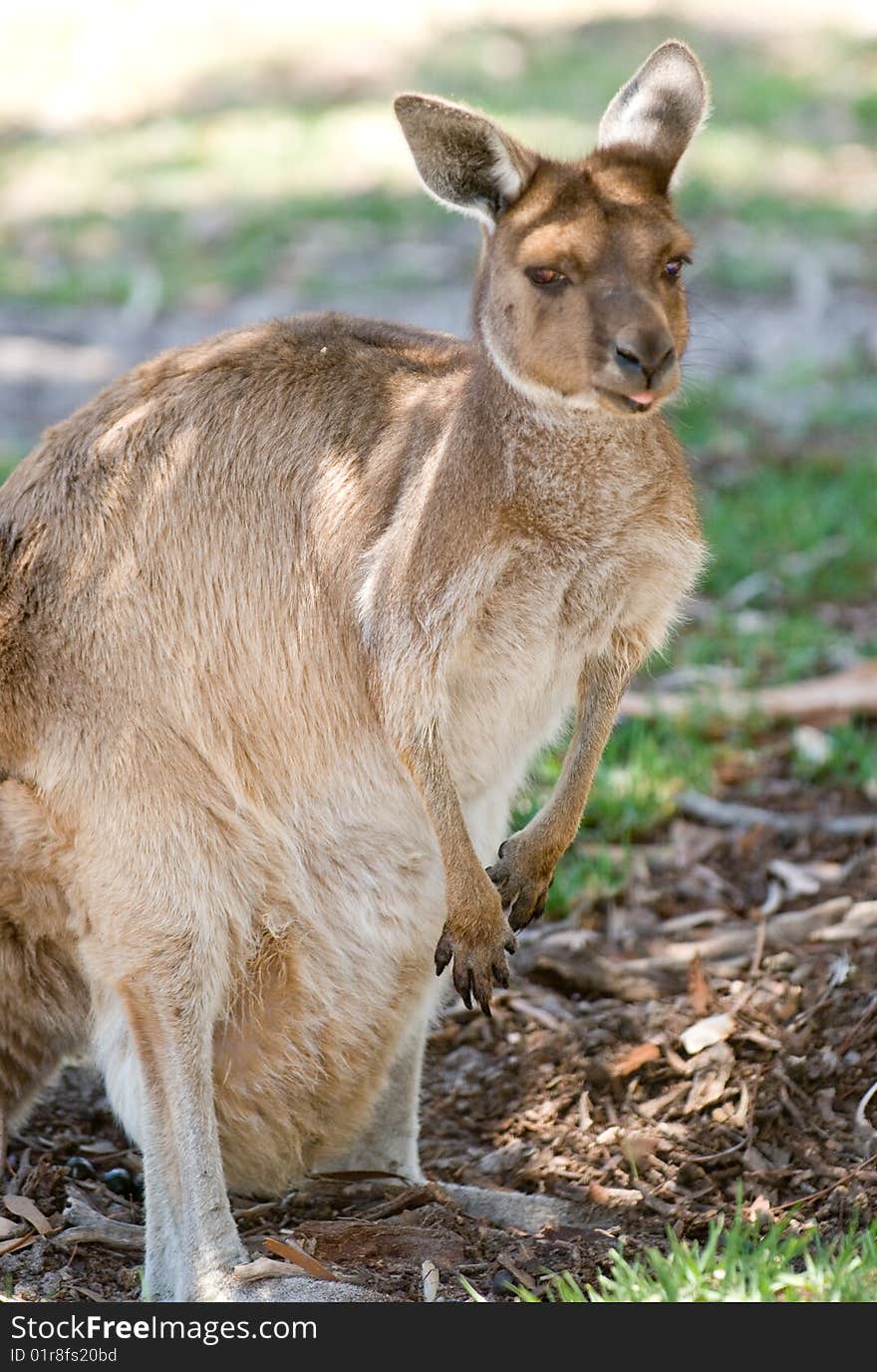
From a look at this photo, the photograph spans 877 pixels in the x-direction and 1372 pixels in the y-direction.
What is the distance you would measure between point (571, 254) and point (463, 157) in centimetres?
29

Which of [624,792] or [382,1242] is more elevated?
[624,792]

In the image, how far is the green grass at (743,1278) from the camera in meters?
2.54

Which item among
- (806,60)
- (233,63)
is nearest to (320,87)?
(233,63)

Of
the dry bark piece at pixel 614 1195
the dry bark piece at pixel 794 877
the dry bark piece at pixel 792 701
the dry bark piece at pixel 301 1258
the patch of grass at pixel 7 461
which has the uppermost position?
the patch of grass at pixel 7 461

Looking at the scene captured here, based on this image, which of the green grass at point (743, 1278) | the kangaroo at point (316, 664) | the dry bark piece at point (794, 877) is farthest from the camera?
the dry bark piece at point (794, 877)

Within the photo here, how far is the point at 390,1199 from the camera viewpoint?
11.1 ft

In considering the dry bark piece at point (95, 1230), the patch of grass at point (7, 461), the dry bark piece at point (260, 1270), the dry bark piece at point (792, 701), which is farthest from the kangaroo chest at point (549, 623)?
the patch of grass at point (7, 461)

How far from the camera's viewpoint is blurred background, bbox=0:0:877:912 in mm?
5652

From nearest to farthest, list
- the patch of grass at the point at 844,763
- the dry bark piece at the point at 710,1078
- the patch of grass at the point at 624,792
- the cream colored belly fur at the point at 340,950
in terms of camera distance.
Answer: the cream colored belly fur at the point at 340,950, the dry bark piece at the point at 710,1078, the patch of grass at the point at 624,792, the patch of grass at the point at 844,763

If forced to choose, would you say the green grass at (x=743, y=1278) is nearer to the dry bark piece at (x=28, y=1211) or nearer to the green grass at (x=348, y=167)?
the dry bark piece at (x=28, y=1211)

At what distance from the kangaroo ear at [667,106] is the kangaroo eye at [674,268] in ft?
0.76

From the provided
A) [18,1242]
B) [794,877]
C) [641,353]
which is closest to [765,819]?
[794,877]

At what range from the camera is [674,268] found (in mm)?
2984

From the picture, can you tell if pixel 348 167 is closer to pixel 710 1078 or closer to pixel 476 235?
pixel 476 235
